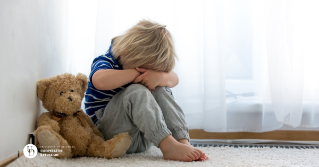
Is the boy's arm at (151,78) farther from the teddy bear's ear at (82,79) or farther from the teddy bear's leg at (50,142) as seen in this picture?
Answer: the teddy bear's leg at (50,142)

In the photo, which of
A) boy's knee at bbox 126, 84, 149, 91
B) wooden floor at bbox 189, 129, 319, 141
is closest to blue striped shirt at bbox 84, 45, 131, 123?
boy's knee at bbox 126, 84, 149, 91

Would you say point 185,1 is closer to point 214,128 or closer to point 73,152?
point 214,128

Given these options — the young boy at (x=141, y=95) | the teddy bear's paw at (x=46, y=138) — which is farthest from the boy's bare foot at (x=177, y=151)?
the teddy bear's paw at (x=46, y=138)

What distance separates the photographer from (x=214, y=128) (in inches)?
50.1

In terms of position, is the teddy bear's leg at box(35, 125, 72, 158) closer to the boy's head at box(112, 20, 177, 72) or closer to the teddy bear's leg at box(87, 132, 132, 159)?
the teddy bear's leg at box(87, 132, 132, 159)

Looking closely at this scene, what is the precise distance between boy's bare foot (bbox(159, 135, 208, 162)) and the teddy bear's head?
1.00ft

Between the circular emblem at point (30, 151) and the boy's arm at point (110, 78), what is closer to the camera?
the circular emblem at point (30, 151)

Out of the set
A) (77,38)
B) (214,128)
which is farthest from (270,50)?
(77,38)

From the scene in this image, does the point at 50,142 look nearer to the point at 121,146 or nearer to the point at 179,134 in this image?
the point at 121,146

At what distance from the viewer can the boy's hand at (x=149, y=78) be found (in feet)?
3.30

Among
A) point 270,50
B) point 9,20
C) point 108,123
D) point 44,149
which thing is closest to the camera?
point 9,20

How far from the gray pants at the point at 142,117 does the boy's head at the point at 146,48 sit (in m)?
0.10

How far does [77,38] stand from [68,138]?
1.97 feet

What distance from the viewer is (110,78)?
0.96 m
